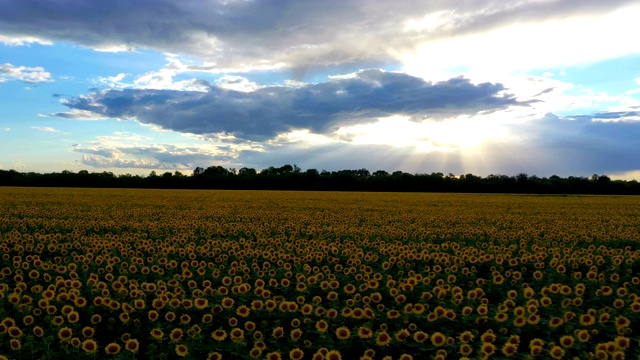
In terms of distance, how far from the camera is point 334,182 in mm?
95312

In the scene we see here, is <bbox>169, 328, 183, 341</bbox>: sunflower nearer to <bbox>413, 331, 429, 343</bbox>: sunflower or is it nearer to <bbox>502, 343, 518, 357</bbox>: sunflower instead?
<bbox>413, 331, 429, 343</bbox>: sunflower

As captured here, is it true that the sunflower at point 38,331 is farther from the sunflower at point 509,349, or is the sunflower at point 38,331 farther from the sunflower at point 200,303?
the sunflower at point 509,349

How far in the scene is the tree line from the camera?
90812mm

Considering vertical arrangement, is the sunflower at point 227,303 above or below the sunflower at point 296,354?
above

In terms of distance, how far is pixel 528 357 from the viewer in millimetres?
6422

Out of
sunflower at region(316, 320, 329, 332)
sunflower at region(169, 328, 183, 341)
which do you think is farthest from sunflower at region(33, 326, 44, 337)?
sunflower at region(316, 320, 329, 332)

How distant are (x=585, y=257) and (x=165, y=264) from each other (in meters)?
10.5

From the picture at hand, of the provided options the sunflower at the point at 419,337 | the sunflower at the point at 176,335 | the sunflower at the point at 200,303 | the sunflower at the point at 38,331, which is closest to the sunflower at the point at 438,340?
the sunflower at the point at 419,337

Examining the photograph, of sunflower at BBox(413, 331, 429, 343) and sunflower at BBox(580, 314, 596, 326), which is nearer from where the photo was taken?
sunflower at BBox(413, 331, 429, 343)

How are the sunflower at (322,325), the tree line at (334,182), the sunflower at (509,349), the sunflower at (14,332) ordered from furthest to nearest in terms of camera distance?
the tree line at (334,182) < the sunflower at (322,325) < the sunflower at (14,332) < the sunflower at (509,349)

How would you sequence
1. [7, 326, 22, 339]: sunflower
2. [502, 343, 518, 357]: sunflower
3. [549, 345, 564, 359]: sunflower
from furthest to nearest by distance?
1. [7, 326, 22, 339]: sunflower
2. [502, 343, 518, 357]: sunflower
3. [549, 345, 564, 359]: sunflower

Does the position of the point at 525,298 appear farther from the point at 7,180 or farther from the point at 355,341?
the point at 7,180

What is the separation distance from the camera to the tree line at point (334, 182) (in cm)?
9081

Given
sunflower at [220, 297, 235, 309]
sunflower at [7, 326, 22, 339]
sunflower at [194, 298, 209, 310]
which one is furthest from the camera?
sunflower at [220, 297, 235, 309]
